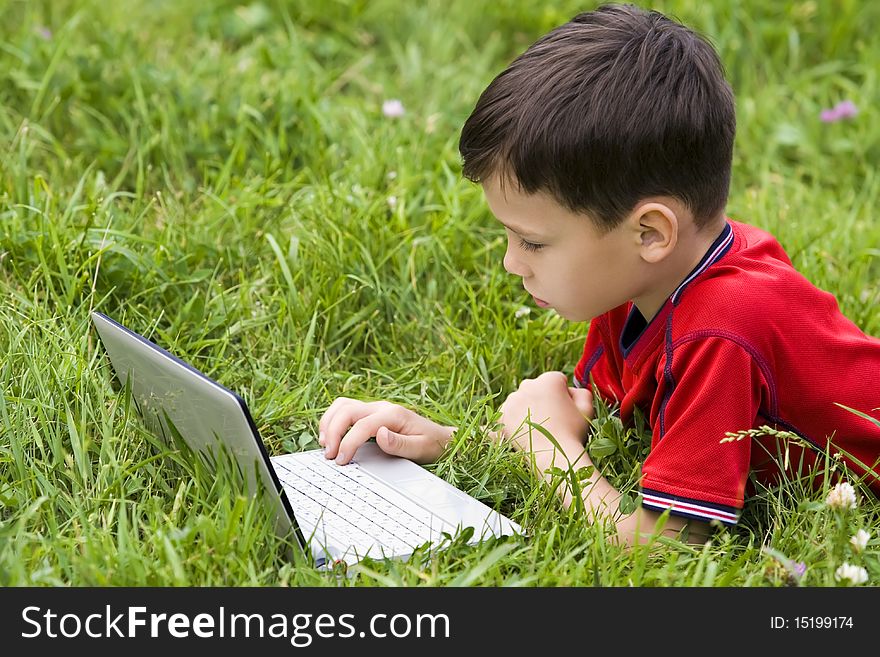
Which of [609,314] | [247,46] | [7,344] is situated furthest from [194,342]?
[247,46]

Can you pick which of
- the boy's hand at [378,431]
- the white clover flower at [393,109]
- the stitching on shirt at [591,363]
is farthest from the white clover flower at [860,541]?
the white clover flower at [393,109]

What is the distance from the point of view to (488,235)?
125 inches

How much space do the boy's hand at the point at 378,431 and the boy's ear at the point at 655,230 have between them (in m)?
0.59

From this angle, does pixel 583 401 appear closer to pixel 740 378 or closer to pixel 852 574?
pixel 740 378

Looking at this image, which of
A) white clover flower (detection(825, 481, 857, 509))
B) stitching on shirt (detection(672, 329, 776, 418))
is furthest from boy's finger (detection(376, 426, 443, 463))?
white clover flower (detection(825, 481, 857, 509))

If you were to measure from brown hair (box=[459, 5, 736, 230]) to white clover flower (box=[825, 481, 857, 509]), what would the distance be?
544mm

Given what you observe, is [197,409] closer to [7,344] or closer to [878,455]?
[7,344]

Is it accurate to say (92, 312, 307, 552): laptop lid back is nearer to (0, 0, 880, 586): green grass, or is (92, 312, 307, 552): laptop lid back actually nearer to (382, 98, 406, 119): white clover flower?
(0, 0, 880, 586): green grass

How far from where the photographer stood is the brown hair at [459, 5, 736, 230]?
79.9 inches

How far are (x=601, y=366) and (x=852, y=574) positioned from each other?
82 centimetres

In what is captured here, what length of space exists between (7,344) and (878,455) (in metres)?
1.82

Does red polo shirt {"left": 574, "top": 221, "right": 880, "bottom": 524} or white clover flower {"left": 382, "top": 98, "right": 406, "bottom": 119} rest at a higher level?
white clover flower {"left": 382, "top": 98, "right": 406, "bottom": 119}

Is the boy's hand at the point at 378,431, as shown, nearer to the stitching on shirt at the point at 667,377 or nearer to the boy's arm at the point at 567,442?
the boy's arm at the point at 567,442

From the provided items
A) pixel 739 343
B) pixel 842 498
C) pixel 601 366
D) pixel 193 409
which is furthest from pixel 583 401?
pixel 193 409
